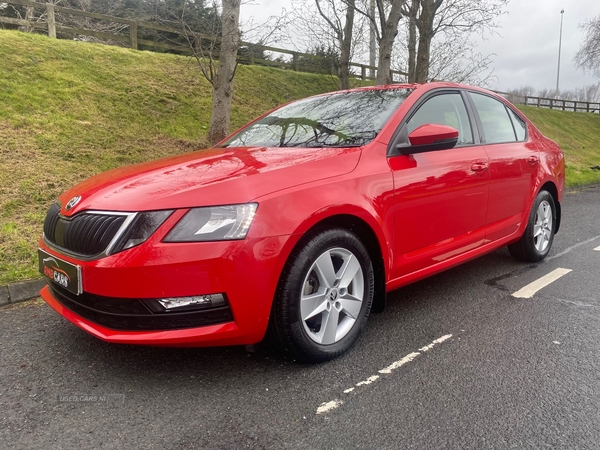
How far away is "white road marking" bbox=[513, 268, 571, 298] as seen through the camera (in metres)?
3.69

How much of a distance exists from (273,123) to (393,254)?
5.06 ft

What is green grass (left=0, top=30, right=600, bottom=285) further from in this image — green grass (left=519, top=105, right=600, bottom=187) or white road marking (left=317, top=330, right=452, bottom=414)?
green grass (left=519, top=105, right=600, bottom=187)

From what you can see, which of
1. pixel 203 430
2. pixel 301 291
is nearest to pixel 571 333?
pixel 301 291

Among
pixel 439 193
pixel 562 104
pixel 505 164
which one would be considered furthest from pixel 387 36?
pixel 562 104

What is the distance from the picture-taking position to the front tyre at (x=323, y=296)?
2.36 m

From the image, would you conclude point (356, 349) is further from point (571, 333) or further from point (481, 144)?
point (481, 144)

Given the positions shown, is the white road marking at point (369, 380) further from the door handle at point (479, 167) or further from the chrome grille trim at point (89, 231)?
the door handle at point (479, 167)

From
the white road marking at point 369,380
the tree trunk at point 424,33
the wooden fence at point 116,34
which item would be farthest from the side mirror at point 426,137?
the tree trunk at point 424,33

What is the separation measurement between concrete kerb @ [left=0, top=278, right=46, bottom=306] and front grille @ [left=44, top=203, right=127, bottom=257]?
4.29 feet

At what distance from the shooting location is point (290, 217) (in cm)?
231

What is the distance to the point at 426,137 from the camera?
293 cm

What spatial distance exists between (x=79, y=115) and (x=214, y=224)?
7553 mm

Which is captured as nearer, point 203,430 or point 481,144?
point 203,430

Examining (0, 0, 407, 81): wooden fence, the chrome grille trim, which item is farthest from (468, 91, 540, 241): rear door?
(0, 0, 407, 81): wooden fence
